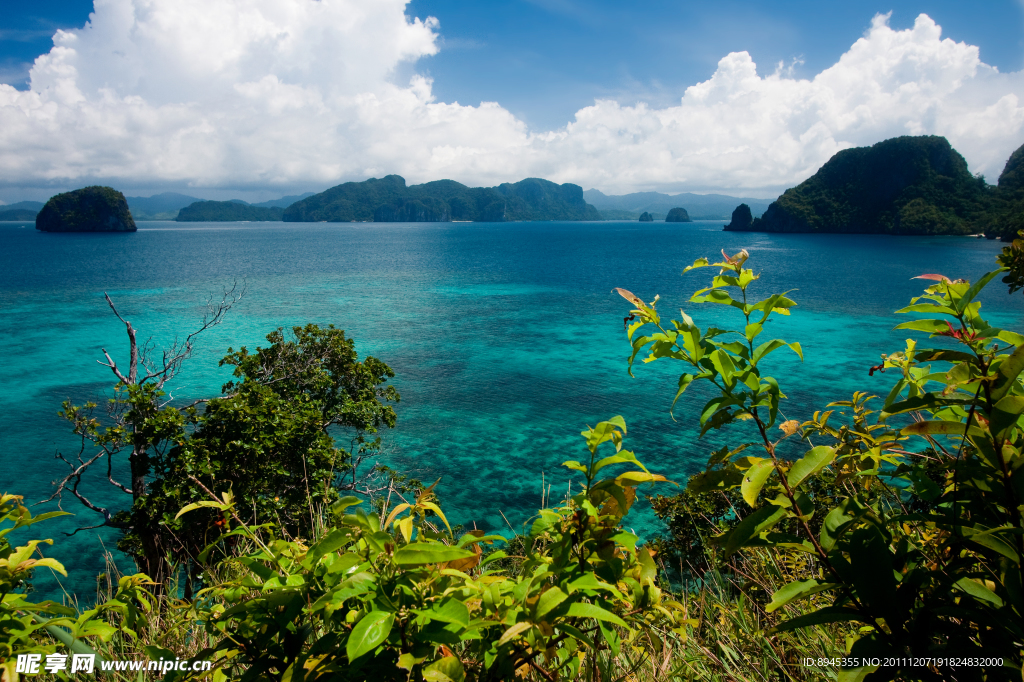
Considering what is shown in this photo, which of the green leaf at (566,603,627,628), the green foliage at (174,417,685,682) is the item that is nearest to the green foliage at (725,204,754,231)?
the green foliage at (174,417,685,682)

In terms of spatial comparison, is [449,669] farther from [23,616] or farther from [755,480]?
[23,616]

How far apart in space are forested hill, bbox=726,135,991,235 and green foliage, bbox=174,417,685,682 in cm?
14406

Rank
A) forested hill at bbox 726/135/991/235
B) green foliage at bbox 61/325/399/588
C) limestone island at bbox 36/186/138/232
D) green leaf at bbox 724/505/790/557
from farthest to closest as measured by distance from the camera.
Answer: limestone island at bbox 36/186/138/232, forested hill at bbox 726/135/991/235, green foliage at bbox 61/325/399/588, green leaf at bbox 724/505/790/557

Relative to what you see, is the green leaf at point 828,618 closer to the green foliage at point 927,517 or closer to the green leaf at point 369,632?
the green foliage at point 927,517

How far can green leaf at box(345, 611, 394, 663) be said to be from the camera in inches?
37.4

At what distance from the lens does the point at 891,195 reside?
130000 millimetres

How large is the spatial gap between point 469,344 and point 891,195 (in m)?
144

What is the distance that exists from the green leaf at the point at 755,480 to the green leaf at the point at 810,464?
1.9 inches

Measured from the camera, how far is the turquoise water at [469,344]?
17250mm

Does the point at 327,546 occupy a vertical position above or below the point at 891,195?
below

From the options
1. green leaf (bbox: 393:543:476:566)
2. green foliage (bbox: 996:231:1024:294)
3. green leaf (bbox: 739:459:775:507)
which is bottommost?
green leaf (bbox: 393:543:476:566)

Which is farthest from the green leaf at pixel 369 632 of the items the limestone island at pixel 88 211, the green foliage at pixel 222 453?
the limestone island at pixel 88 211

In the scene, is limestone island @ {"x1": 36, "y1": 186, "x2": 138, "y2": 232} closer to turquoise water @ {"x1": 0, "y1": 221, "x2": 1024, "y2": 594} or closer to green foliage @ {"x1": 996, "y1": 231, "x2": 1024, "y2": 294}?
turquoise water @ {"x1": 0, "y1": 221, "x2": 1024, "y2": 594}

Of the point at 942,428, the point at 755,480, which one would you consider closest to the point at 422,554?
the point at 755,480
